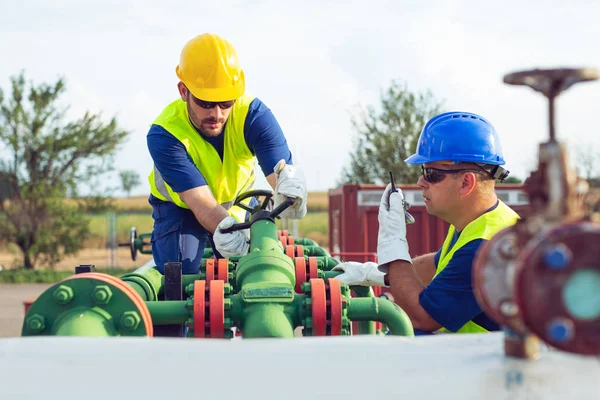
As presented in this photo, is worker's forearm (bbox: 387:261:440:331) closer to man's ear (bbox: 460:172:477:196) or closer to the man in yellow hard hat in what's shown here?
man's ear (bbox: 460:172:477:196)

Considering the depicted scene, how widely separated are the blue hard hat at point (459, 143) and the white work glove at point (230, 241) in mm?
1048

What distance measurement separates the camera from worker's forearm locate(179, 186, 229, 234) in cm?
430

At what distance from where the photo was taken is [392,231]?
3.29 metres

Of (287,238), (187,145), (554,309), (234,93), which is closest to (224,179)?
(187,145)

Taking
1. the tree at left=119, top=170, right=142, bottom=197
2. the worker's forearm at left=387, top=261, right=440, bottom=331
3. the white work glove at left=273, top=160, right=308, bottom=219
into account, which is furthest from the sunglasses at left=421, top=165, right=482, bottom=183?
the tree at left=119, top=170, right=142, bottom=197

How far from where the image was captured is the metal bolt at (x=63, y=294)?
203 cm

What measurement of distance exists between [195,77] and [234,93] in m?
0.23

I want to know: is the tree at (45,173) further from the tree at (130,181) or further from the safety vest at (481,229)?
the tree at (130,181)

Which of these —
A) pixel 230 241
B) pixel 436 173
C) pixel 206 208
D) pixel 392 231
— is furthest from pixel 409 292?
pixel 206 208

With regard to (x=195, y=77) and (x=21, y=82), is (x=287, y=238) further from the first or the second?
(x=21, y=82)

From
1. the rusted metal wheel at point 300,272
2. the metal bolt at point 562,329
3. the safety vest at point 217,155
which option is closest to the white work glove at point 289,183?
the rusted metal wheel at point 300,272

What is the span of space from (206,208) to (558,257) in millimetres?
3484

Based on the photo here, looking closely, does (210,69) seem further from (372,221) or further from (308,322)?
(372,221)

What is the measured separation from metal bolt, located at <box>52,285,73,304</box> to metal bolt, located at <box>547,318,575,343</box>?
142cm
